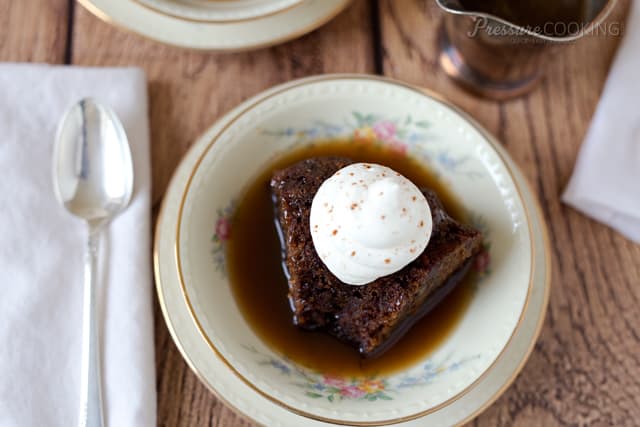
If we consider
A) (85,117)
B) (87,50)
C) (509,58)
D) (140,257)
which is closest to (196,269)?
(140,257)

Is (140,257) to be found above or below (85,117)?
below

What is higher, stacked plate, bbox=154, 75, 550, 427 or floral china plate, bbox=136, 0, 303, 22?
floral china plate, bbox=136, 0, 303, 22

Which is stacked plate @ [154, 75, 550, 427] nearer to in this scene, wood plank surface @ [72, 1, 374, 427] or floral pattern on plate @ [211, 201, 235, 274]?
floral pattern on plate @ [211, 201, 235, 274]

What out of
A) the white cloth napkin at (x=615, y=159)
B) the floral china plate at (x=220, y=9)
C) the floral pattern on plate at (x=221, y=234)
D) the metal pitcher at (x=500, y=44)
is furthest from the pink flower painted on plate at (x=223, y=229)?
the white cloth napkin at (x=615, y=159)

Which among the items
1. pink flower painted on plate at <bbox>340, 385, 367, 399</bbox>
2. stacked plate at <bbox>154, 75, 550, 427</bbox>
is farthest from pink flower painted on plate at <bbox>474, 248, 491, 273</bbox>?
pink flower painted on plate at <bbox>340, 385, 367, 399</bbox>

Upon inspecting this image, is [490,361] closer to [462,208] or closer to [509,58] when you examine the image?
[462,208]

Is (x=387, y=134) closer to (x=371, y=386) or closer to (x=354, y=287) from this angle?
(x=354, y=287)

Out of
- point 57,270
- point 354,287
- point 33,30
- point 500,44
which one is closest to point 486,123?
point 500,44
